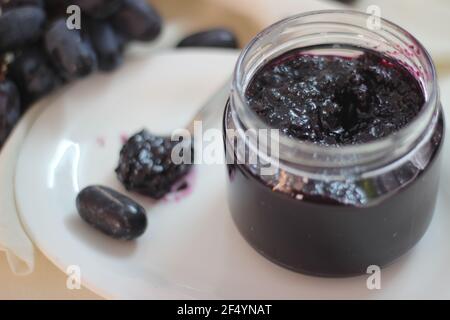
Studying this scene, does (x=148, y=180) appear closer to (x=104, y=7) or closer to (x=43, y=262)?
(x=43, y=262)

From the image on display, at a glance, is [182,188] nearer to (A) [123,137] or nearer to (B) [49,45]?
(A) [123,137]

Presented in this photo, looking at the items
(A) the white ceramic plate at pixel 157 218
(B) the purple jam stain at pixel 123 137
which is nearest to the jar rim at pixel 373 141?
(A) the white ceramic plate at pixel 157 218

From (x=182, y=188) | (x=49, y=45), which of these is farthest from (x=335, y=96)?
(x=49, y=45)

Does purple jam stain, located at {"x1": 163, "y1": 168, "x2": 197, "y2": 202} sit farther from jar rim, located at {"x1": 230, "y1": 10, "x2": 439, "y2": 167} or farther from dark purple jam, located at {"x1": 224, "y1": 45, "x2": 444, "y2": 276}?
jar rim, located at {"x1": 230, "y1": 10, "x2": 439, "y2": 167}

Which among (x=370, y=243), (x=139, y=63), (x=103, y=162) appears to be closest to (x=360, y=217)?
(x=370, y=243)

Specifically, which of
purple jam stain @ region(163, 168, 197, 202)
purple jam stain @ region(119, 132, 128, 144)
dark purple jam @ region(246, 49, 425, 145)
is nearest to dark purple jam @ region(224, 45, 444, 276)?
dark purple jam @ region(246, 49, 425, 145)
